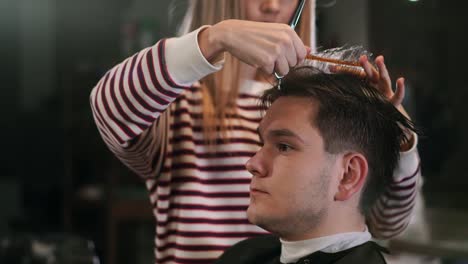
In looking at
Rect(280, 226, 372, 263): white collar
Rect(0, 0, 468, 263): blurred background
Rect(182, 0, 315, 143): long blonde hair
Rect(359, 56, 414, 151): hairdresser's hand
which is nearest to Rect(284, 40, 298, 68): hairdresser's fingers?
Rect(182, 0, 315, 143): long blonde hair

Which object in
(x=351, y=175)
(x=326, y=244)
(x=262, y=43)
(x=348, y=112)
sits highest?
(x=262, y=43)

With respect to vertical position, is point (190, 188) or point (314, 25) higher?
point (314, 25)

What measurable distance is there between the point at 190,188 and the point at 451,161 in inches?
34.7

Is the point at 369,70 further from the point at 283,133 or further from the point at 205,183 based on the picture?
the point at 205,183

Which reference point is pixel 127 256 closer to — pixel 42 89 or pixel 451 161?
pixel 42 89

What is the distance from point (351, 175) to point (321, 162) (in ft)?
0.20

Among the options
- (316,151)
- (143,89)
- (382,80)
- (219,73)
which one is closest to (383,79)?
(382,80)

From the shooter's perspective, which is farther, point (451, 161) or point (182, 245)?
point (451, 161)

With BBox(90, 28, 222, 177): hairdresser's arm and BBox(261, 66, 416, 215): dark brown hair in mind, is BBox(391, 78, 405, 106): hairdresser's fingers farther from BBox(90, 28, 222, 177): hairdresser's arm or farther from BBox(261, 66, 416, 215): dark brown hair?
BBox(90, 28, 222, 177): hairdresser's arm

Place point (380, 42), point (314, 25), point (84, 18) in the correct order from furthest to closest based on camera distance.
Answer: point (84, 18) → point (380, 42) → point (314, 25)

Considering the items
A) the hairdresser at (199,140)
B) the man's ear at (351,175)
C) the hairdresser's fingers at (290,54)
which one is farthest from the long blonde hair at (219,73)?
the man's ear at (351,175)

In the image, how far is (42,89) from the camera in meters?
1.75

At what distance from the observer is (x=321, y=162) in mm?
1168

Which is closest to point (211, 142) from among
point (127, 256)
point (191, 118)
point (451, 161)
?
point (191, 118)
